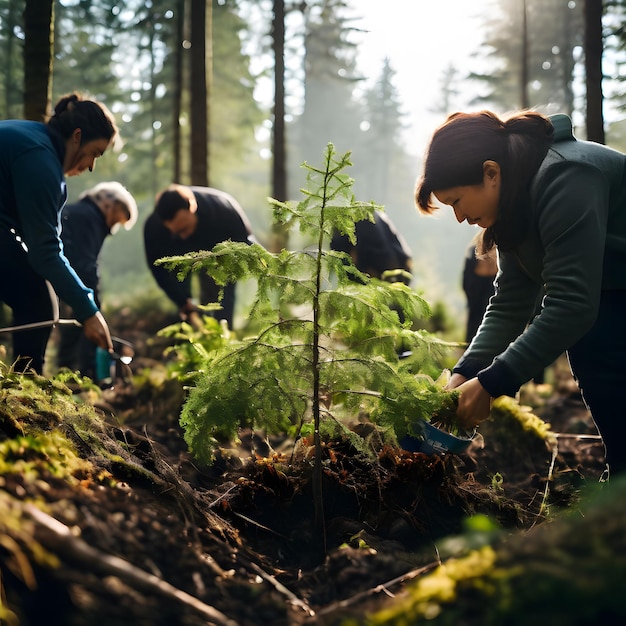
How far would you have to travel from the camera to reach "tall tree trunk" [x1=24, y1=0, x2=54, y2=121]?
20.5ft

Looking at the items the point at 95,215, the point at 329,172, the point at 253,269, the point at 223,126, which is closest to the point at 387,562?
the point at 253,269

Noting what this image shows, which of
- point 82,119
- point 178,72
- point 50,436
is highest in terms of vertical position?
point 178,72

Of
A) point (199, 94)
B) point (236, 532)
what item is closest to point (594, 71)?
point (199, 94)

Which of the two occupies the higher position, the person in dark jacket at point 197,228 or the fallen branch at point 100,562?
the person in dark jacket at point 197,228

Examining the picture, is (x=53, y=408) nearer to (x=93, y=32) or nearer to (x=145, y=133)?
(x=93, y=32)

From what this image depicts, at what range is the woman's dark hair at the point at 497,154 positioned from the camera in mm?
2730

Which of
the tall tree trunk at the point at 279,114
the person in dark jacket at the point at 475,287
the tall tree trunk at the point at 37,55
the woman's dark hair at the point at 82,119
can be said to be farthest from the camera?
the tall tree trunk at the point at 279,114

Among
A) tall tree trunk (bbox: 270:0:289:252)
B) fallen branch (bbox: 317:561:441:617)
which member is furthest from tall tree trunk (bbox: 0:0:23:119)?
fallen branch (bbox: 317:561:441:617)

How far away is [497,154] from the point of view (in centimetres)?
276

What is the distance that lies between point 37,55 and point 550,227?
5.85 m

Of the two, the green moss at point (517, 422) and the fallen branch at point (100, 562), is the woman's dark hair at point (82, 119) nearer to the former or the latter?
the fallen branch at point (100, 562)

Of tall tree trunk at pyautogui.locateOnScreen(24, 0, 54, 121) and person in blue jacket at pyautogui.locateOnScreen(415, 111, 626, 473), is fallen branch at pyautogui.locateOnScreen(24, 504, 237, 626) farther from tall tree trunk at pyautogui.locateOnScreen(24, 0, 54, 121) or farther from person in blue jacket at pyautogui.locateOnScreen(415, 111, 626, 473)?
tall tree trunk at pyautogui.locateOnScreen(24, 0, 54, 121)

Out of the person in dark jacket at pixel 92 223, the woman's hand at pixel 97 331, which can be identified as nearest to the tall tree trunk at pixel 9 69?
the person in dark jacket at pixel 92 223

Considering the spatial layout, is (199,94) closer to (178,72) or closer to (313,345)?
(178,72)
